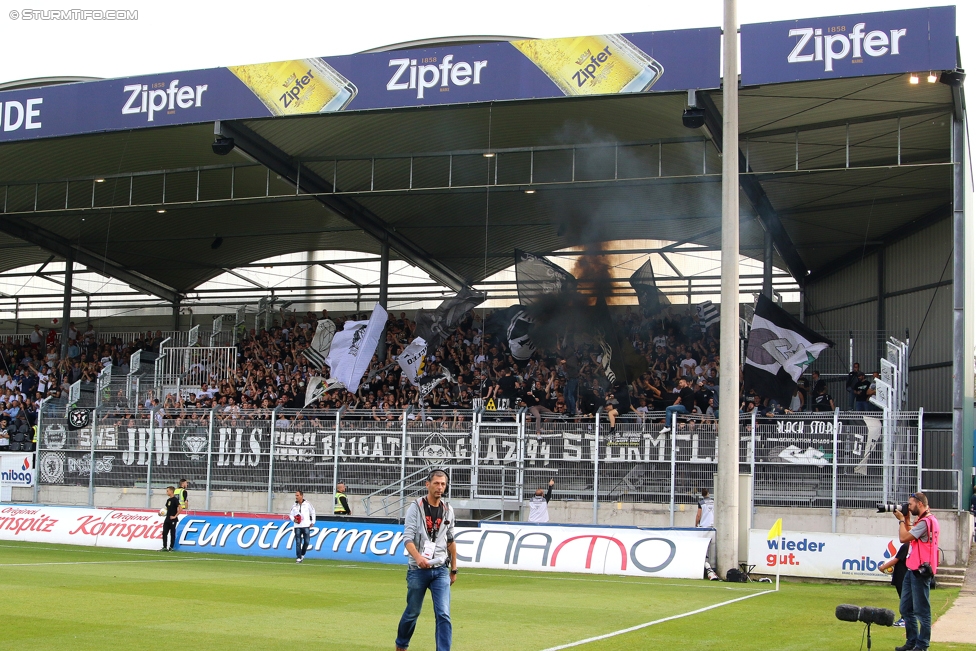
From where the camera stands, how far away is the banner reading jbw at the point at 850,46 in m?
21.3

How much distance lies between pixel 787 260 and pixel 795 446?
47.6 ft

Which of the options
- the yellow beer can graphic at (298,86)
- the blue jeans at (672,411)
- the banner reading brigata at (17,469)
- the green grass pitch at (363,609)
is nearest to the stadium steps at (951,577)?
the green grass pitch at (363,609)

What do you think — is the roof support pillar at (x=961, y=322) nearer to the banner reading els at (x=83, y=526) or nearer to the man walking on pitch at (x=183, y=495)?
the man walking on pitch at (x=183, y=495)

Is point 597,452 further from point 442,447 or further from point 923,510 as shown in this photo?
point 923,510

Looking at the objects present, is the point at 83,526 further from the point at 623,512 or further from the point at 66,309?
the point at 66,309

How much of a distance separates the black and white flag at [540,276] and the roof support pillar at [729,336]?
1306cm

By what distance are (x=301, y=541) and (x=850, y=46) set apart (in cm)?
1537

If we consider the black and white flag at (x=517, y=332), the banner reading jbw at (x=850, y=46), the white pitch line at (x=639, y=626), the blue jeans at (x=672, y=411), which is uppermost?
the banner reading jbw at (x=850, y=46)

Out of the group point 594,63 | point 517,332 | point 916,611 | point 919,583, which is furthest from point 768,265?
point 916,611

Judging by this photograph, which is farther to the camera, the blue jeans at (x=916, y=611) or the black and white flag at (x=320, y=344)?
the black and white flag at (x=320, y=344)

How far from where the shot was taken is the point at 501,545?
69.4 ft

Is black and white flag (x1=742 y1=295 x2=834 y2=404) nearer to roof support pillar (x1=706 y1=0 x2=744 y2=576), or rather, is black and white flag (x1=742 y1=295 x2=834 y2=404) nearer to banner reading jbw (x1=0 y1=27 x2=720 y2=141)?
banner reading jbw (x1=0 y1=27 x2=720 y2=141)

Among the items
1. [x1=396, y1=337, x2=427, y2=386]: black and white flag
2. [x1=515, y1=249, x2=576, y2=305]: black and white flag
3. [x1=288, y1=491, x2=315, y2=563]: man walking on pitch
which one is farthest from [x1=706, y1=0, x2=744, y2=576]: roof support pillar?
[x1=396, y1=337, x2=427, y2=386]: black and white flag

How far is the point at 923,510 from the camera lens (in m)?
11.5
